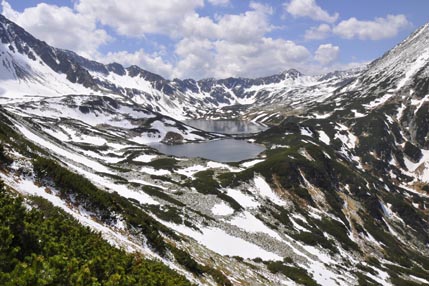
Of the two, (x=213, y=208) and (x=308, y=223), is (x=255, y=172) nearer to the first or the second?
(x=308, y=223)

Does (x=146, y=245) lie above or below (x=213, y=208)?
above

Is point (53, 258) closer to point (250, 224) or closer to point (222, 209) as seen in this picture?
point (250, 224)

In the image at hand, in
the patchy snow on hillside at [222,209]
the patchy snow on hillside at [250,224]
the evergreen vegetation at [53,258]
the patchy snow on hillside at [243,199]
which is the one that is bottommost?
the patchy snow on hillside at [250,224]

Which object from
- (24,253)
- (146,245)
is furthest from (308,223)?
(24,253)

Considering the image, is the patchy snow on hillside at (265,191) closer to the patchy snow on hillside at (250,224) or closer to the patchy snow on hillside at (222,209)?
the patchy snow on hillside at (222,209)

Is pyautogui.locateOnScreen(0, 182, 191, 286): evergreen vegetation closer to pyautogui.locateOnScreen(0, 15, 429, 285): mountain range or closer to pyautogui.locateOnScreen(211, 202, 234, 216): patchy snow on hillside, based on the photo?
pyautogui.locateOnScreen(0, 15, 429, 285): mountain range

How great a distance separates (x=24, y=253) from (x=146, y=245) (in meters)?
12.8

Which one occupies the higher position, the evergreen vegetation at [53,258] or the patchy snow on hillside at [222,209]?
the evergreen vegetation at [53,258]

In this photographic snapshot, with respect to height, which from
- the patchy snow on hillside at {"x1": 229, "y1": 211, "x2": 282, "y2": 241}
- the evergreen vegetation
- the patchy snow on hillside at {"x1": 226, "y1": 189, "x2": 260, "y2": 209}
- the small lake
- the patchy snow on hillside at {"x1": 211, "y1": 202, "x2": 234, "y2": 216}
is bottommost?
the patchy snow on hillside at {"x1": 229, "y1": 211, "x2": 282, "y2": 241}

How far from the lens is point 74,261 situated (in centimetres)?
889

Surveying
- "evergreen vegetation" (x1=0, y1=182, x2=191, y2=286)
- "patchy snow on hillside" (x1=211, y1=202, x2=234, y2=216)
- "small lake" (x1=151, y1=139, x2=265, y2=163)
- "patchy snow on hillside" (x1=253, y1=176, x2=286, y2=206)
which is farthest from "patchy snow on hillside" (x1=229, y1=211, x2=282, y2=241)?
"small lake" (x1=151, y1=139, x2=265, y2=163)

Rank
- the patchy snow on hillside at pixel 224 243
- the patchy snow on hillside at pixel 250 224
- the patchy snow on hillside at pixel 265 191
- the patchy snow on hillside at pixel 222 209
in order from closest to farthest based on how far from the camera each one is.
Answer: the patchy snow on hillside at pixel 224 243 < the patchy snow on hillside at pixel 250 224 < the patchy snow on hillside at pixel 222 209 < the patchy snow on hillside at pixel 265 191

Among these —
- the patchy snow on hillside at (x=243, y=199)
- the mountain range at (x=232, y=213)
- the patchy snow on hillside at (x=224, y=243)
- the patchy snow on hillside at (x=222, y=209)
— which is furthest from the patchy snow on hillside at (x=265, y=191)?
the patchy snow on hillside at (x=224, y=243)

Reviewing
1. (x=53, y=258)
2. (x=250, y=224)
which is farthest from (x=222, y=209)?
(x=53, y=258)
